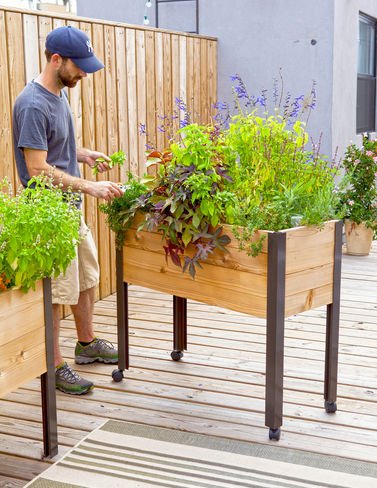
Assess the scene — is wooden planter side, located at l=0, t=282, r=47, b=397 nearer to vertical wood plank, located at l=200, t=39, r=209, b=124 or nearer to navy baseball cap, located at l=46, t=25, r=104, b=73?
navy baseball cap, located at l=46, t=25, r=104, b=73

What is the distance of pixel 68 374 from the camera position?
359 centimetres

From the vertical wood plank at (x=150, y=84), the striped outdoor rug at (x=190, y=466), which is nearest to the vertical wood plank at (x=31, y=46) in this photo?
the vertical wood plank at (x=150, y=84)

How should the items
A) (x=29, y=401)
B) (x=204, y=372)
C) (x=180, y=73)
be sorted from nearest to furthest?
(x=29, y=401)
(x=204, y=372)
(x=180, y=73)

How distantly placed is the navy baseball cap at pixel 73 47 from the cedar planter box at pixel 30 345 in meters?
1.11

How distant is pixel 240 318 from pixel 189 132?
1979 millimetres

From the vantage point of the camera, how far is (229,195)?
2982mm

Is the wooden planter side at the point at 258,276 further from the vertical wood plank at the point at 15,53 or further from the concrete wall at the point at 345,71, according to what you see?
the concrete wall at the point at 345,71

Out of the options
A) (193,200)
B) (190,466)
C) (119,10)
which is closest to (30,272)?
(193,200)

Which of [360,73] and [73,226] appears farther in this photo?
[360,73]

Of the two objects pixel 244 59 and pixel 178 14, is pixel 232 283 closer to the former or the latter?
pixel 244 59

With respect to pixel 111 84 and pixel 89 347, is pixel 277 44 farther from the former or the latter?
pixel 89 347

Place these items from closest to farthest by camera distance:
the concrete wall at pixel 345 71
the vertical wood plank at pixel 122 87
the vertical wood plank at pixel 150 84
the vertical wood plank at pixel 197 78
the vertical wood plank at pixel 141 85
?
the vertical wood plank at pixel 122 87, the vertical wood plank at pixel 141 85, the vertical wood plank at pixel 150 84, the vertical wood plank at pixel 197 78, the concrete wall at pixel 345 71

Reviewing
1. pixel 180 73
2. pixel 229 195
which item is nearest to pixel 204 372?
pixel 229 195

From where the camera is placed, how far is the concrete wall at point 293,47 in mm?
6543
